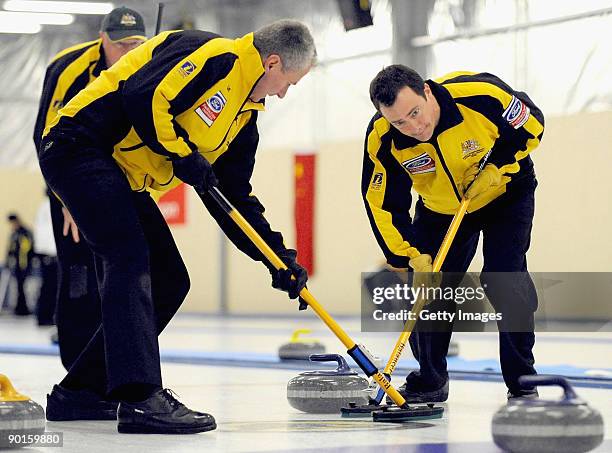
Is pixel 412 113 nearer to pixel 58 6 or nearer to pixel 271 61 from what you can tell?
pixel 271 61

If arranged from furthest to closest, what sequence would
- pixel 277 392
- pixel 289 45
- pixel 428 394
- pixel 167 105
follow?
1. pixel 277 392
2. pixel 428 394
3. pixel 289 45
4. pixel 167 105

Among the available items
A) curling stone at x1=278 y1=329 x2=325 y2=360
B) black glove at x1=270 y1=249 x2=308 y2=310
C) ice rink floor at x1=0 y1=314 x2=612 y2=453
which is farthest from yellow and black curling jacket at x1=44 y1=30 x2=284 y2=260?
curling stone at x1=278 y1=329 x2=325 y2=360

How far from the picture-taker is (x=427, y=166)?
443 centimetres

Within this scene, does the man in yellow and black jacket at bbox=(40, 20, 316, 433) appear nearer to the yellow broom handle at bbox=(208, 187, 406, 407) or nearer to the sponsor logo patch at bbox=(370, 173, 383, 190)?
the yellow broom handle at bbox=(208, 187, 406, 407)

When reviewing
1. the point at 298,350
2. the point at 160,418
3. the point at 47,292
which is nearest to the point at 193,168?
the point at 160,418

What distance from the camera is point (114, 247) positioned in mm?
3654

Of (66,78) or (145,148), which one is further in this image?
(66,78)

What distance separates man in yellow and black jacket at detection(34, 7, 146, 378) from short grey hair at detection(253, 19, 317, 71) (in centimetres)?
144

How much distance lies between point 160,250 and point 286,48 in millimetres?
868

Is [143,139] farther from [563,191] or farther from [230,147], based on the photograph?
[563,191]

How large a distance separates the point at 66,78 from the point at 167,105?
1.60m

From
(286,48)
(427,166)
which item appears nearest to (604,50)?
(427,166)

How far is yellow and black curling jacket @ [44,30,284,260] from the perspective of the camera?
3578 millimetres

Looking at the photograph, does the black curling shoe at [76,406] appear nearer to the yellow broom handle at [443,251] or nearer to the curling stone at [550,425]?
the yellow broom handle at [443,251]
